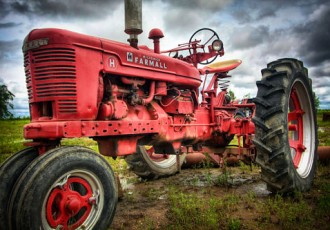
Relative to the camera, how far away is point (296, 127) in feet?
14.4

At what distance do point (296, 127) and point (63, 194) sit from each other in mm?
3453

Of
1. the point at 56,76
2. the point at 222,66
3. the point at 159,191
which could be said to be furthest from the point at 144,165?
the point at 56,76

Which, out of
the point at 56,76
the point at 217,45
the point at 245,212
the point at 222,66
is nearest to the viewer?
the point at 56,76

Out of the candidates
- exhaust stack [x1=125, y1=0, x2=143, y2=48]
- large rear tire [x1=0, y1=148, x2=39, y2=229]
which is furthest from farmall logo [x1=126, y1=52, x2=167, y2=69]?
large rear tire [x1=0, y1=148, x2=39, y2=229]

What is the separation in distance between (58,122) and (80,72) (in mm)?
503

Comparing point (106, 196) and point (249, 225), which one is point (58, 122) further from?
point (249, 225)

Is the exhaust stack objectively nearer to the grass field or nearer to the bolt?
the bolt

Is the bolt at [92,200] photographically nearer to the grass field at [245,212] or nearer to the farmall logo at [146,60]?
the grass field at [245,212]

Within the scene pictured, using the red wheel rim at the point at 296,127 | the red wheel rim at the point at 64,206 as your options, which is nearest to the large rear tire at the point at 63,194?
the red wheel rim at the point at 64,206

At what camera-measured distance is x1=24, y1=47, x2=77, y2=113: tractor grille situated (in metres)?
2.58

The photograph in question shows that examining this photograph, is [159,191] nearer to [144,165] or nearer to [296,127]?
[144,165]

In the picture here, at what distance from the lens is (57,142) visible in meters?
2.64

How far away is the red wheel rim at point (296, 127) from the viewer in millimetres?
4301

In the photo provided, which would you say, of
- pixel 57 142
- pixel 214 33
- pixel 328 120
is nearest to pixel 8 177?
pixel 57 142
